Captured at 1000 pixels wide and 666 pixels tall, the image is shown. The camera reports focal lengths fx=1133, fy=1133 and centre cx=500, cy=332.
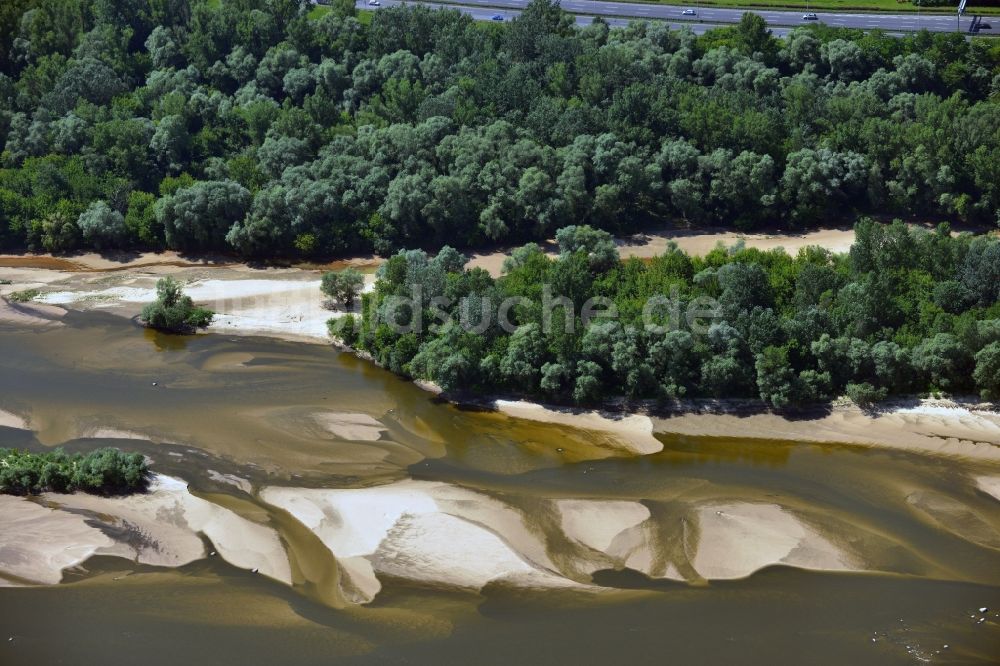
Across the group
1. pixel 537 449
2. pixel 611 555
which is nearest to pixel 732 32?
pixel 537 449

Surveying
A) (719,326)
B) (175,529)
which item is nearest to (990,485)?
(719,326)

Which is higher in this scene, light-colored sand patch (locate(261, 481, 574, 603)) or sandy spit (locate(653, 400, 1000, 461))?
sandy spit (locate(653, 400, 1000, 461))

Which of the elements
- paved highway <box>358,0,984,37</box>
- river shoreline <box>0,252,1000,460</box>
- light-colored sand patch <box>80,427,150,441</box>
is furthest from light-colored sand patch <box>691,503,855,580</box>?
paved highway <box>358,0,984,37</box>

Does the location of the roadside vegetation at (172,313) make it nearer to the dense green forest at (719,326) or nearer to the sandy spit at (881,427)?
the dense green forest at (719,326)

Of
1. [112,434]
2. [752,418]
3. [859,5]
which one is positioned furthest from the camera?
[859,5]

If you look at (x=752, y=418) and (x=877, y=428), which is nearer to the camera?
(x=877, y=428)

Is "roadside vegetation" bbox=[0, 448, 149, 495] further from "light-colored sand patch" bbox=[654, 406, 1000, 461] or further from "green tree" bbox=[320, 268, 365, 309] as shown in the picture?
"light-colored sand patch" bbox=[654, 406, 1000, 461]

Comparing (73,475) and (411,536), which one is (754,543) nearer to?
(411,536)
